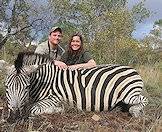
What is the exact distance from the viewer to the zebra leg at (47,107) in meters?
4.30

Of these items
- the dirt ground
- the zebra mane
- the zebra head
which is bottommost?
the dirt ground

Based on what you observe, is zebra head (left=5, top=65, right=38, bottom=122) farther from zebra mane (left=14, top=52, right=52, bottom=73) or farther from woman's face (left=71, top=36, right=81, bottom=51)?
woman's face (left=71, top=36, right=81, bottom=51)

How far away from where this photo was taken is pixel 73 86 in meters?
4.67

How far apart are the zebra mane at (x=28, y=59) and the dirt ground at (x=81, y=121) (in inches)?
18.4

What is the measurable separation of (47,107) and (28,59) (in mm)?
561

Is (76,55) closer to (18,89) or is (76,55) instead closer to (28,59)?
(28,59)

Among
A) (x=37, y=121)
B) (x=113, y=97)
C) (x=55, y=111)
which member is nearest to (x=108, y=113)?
(x=113, y=97)

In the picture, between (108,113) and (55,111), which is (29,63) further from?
(108,113)

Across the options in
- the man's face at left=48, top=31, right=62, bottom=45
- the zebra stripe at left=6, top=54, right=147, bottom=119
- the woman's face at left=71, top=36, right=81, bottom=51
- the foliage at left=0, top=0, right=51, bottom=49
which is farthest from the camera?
the foliage at left=0, top=0, right=51, bottom=49

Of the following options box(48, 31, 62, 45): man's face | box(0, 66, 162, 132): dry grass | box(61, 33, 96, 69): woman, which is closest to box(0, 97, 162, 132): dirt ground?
box(0, 66, 162, 132): dry grass

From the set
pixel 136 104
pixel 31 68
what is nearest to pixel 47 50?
pixel 31 68

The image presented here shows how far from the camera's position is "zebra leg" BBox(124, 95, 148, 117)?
4.57 m

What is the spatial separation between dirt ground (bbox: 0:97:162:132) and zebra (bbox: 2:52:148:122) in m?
0.12

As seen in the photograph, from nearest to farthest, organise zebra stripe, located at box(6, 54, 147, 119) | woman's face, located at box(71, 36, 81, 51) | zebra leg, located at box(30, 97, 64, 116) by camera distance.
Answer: zebra leg, located at box(30, 97, 64, 116), zebra stripe, located at box(6, 54, 147, 119), woman's face, located at box(71, 36, 81, 51)
